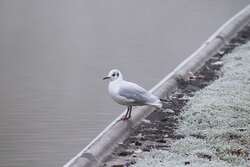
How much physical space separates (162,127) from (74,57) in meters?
4.72

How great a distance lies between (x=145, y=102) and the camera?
22.0 ft

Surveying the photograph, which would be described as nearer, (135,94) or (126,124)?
(135,94)

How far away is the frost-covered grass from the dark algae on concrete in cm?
9

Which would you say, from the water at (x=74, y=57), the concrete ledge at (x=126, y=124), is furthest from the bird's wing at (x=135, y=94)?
the water at (x=74, y=57)

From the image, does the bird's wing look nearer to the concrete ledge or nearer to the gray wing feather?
the gray wing feather

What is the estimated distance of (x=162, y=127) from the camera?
6961 mm

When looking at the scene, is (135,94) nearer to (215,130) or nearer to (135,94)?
(135,94)

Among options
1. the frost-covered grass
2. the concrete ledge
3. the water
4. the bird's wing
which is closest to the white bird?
the bird's wing

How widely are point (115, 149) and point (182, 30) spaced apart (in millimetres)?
8627

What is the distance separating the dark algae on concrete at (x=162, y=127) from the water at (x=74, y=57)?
2.86 feet

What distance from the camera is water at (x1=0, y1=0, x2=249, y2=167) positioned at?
7887 millimetres

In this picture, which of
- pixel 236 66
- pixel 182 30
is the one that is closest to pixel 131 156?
pixel 236 66

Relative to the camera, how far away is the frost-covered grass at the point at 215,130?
5926 millimetres

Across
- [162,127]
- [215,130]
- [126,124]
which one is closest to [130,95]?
[126,124]
